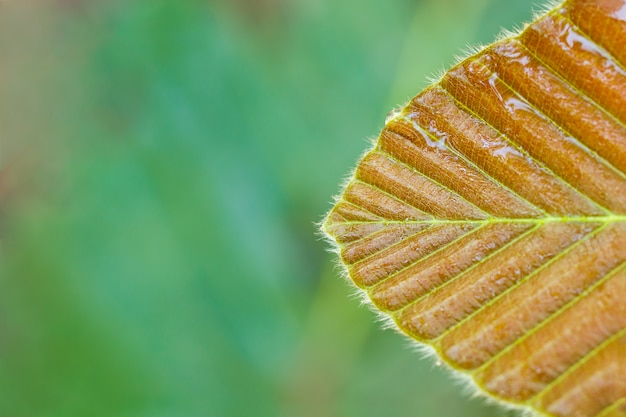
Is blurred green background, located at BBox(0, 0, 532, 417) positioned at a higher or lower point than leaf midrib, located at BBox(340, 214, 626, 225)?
higher

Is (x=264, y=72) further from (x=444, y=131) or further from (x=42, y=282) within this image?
(x=444, y=131)

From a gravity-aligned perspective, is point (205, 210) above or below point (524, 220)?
above

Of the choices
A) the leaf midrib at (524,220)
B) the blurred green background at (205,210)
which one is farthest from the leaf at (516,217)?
the blurred green background at (205,210)

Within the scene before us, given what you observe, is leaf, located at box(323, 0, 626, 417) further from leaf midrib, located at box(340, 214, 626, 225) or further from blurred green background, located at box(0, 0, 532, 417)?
blurred green background, located at box(0, 0, 532, 417)

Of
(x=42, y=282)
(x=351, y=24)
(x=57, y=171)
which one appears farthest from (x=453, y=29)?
(x=42, y=282)

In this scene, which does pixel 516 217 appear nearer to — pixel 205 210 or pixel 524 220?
pixel 524 220

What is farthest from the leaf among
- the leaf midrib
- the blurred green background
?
the blurred green background

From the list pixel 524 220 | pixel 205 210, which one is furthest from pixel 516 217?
pixel 205 210
